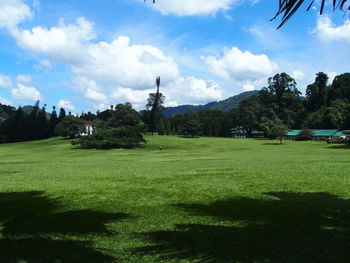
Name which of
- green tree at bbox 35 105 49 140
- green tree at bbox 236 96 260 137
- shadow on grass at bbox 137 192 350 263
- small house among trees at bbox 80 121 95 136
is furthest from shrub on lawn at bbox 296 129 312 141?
shadow on grass at bbox 137 192 350 263

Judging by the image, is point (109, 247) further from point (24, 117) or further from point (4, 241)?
point (24, 117)

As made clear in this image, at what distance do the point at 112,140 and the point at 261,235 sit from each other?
201ft

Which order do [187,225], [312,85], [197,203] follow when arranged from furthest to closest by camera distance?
[312,85]
[197,203]
[187,225]

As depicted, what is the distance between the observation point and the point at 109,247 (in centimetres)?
640

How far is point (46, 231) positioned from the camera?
7453mm

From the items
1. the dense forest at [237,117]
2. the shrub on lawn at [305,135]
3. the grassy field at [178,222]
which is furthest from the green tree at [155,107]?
the grassy field at [178,222]

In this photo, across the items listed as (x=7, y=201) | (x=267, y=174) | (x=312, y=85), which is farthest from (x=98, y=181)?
(x=312, y=85)

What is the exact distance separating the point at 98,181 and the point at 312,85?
14622cm

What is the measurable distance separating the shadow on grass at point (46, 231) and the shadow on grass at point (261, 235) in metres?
1.20

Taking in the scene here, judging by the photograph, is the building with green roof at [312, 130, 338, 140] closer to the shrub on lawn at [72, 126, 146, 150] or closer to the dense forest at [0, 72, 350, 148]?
the dense forest at [0, 72, 350, 148]

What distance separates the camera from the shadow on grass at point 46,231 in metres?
5.91

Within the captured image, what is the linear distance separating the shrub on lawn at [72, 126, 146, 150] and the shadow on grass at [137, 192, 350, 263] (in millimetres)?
57945

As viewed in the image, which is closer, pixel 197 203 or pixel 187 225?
pixel 187 225

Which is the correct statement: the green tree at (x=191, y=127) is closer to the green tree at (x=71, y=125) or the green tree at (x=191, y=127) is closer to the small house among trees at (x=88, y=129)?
the small house among trees at (x=88, y=129)
